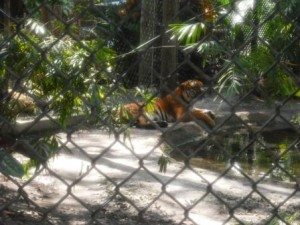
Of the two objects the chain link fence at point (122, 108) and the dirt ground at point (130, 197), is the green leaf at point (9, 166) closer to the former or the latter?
the chain link fence at point (122, 108)

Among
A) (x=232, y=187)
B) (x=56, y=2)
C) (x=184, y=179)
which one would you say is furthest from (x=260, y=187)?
(x=56, y=2)

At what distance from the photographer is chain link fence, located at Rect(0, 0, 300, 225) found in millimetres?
2094

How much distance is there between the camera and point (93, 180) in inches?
188

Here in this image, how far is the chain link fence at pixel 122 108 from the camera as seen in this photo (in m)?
2.09

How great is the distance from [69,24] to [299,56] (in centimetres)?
439

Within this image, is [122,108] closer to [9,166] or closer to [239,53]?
[239,53]

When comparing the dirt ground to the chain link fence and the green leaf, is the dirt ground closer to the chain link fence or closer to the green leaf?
the chain link fence

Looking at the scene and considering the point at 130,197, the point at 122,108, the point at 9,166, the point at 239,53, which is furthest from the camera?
the point at 130,197

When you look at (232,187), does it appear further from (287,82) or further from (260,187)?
(287,82)

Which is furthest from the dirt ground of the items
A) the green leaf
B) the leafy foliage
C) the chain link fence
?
the green leaf

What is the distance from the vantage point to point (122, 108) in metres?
3.08

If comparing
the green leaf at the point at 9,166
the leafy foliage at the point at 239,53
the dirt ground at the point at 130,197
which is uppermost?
the leafy foliage at the point at 239,53

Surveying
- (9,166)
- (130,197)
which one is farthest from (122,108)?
(130,197)

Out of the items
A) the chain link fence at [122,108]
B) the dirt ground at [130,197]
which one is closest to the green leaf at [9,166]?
the chain link fence at [122,108]
